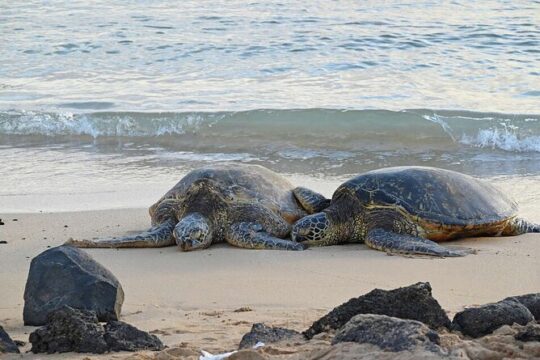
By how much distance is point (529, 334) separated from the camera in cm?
408

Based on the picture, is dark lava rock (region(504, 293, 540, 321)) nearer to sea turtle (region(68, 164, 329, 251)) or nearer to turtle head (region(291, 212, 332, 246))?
sea turtle (region(68, 164, 329, 251))

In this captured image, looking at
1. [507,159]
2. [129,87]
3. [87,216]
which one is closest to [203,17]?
[129,87]

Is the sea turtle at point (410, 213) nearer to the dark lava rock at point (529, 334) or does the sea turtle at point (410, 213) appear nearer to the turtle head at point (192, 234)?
the turtle head at point (192, 234)

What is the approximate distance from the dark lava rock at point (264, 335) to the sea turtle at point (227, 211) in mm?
2897

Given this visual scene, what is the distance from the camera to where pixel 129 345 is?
4508mm

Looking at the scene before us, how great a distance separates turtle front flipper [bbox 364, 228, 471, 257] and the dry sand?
102 mm

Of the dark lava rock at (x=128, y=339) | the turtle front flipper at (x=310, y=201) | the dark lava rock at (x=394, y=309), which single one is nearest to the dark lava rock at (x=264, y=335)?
the dark lava rock at (x=394, y=309)

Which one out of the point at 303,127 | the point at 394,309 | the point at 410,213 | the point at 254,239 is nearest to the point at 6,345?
the point at 394,309

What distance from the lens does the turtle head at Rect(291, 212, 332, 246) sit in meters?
7.62

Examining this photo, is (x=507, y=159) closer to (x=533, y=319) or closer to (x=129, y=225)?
(x=129, y=225)

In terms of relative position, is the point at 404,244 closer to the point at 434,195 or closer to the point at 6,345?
the point at 434,195

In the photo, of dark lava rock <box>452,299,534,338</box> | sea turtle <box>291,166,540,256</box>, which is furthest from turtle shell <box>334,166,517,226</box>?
dark lava rock <box>452,299,534,338</box>

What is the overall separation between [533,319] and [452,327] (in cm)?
37

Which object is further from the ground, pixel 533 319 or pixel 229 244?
pixel 533 319
